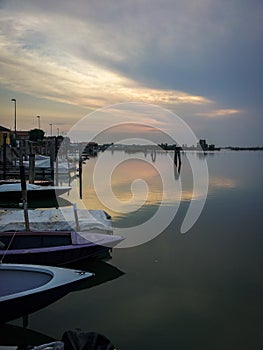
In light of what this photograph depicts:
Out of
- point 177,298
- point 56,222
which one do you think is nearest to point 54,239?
point 56,222

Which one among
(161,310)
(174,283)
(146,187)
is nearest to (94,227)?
(174,283)

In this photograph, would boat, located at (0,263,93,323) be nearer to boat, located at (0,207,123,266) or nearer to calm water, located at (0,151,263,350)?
calm water, located at (0,151,263,350)

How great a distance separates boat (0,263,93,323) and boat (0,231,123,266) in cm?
168

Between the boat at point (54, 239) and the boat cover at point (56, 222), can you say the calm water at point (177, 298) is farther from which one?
the boat cover at point (56, 222)

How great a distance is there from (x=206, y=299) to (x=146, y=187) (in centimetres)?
1721

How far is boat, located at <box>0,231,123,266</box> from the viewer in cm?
769

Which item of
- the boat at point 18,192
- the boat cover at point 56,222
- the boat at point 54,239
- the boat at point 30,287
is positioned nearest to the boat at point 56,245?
the boat at point 54,239

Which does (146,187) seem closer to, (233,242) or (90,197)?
(90,197)

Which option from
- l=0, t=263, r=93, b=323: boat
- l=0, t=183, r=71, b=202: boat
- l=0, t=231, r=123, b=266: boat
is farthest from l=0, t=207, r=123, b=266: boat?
l=0, t=183, r=71, b=202: boat

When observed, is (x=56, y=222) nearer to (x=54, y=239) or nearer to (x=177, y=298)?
(x=54, y=239)

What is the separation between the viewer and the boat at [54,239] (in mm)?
7604

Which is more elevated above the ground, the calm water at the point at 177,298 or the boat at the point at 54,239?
the boat at the point at 54,239

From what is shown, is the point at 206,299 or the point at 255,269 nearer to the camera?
the point at 206,299

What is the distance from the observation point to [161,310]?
6707mm
